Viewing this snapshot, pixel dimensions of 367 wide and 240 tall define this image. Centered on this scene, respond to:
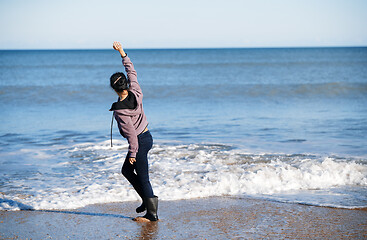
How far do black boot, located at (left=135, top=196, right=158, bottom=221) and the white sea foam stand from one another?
993mm

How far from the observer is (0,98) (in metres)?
20.6

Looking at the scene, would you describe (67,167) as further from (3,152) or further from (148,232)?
(148,232)

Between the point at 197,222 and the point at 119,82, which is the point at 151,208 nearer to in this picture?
the point at 197,222

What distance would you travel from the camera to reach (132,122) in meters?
4.15

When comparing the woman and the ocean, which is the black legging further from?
the ocean

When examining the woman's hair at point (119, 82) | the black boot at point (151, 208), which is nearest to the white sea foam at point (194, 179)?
the black boot at point (151, 208)

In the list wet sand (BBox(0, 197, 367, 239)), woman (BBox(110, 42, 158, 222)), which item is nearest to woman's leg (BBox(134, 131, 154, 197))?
woman (BBox(110, 42, 158, 222))

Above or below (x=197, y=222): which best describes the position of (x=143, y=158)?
above

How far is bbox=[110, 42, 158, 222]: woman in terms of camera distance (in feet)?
13.3

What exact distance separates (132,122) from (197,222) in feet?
4.30

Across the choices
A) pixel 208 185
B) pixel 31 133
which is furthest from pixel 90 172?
pixel 31 133

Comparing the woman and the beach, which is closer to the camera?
the woman

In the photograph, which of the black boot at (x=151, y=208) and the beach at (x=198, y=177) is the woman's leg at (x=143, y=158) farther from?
the beach at (x=198, y=177)

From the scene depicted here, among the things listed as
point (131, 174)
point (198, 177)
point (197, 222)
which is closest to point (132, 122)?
point (131, 174)
